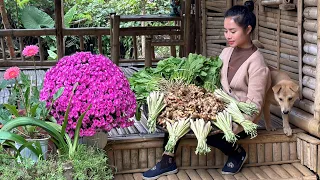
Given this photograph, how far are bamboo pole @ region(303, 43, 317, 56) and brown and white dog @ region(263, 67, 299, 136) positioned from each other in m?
0.28

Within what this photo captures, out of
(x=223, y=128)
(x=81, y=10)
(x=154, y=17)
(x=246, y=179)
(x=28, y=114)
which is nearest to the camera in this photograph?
(x=28, y=114)

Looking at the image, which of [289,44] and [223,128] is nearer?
[223,128]

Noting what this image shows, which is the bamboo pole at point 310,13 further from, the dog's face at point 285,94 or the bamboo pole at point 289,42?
the dog's face at point 285,94

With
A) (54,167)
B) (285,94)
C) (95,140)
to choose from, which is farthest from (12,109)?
(285,94)

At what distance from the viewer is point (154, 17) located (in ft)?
24.8

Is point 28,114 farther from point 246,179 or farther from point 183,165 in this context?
point 246,179

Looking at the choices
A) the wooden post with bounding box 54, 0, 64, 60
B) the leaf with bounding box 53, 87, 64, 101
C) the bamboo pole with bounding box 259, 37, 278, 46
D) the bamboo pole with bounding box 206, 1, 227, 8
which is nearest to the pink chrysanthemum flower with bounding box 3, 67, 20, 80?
the leaf with bounding box 53, 87, 64, 101

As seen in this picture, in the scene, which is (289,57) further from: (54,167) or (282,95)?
(54,167)

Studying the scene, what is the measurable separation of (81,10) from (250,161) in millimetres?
10042

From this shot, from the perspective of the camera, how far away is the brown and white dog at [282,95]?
130 inches

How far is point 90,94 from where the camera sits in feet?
9.14

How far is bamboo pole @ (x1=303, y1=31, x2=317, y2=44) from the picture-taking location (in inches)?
136

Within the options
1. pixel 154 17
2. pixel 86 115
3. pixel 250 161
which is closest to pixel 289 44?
pixel 250 161

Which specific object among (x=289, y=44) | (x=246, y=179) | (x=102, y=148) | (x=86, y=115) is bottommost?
(x=246, y=179)
